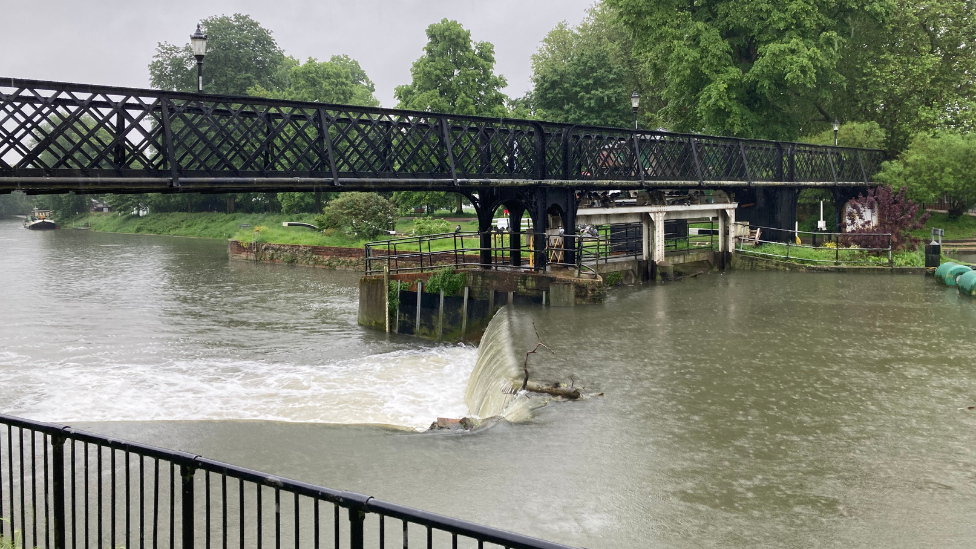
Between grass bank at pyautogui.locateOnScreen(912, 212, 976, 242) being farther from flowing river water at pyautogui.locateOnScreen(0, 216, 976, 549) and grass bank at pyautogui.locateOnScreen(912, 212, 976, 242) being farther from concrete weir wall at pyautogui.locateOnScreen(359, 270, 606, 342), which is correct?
concrete weir wall at pyautogui.locateOnScreen(359, 270, 606, 342)

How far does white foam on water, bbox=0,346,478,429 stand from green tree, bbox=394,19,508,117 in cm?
3468

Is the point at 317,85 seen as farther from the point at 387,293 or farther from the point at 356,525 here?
the point at 356,525

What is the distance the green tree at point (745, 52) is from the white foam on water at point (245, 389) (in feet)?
84.2

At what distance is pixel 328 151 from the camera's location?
18.0 m

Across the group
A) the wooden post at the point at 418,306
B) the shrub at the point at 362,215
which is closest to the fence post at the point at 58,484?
the wooden post at the point at 418,306

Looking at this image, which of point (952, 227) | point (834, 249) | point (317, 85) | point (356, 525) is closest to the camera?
point (356, 525)

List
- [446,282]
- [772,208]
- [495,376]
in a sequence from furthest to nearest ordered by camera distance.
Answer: [772,208] → [446,282] → [495,376]

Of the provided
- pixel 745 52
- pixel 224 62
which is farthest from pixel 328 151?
pixel 224 62

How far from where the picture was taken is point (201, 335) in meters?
24.5

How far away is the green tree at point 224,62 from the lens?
84.2 metres

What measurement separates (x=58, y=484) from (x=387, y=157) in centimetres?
1471

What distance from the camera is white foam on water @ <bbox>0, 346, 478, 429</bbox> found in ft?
51.0

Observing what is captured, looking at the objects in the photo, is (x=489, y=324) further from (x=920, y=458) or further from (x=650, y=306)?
(x=920, y=458)

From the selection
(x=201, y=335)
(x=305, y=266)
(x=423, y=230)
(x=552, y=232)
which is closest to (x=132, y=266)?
(x=305, y=266)
